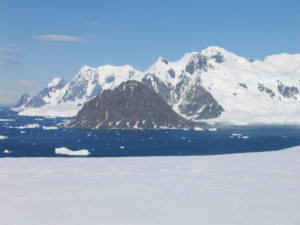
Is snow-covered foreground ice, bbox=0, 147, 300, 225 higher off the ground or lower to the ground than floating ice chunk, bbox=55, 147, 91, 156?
lower

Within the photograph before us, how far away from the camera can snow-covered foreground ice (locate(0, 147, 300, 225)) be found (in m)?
31.8

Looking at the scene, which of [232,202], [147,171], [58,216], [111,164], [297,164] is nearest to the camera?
[58,216]

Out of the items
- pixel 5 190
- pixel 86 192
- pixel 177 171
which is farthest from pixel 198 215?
pixel 177 171

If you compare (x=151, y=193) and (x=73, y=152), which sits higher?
(x=73, y=152)

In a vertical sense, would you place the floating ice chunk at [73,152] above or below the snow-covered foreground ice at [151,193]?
above

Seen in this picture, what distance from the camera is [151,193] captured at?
3991 cm

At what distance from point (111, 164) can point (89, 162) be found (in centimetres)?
404

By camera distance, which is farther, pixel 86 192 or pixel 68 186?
pixel 68 186

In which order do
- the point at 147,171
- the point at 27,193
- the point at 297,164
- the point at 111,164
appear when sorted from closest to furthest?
the point at 27,193, the point at 147,171, the point at 297,164, the point at 111,164

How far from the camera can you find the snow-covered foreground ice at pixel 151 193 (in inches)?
1253

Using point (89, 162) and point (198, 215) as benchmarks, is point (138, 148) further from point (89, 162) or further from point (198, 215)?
point (198, 215)

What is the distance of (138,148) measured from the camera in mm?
138375

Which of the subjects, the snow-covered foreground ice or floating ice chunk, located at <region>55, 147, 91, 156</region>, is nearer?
the snow-covered foreground ice

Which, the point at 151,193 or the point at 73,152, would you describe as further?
the point at 73,152
